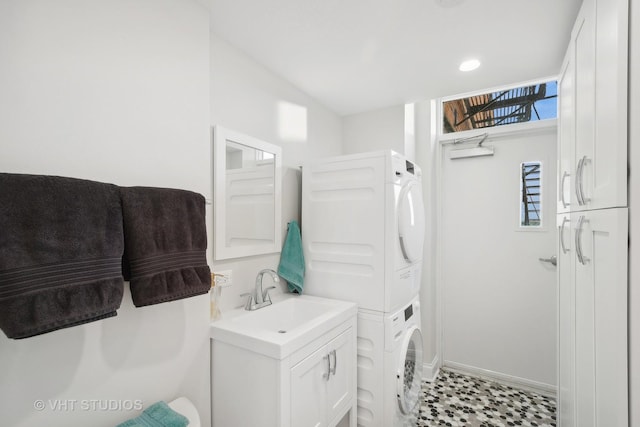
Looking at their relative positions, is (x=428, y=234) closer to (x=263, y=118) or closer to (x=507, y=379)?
(x=507, y=379)

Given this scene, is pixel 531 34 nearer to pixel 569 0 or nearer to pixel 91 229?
pixel 569 0

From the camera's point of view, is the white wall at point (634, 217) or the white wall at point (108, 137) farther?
the white wall at point (108, 137)

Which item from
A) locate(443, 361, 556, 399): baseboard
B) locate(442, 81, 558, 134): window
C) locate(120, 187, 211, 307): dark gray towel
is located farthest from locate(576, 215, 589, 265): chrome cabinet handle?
locate(443, 361, 556, 399): baseboard

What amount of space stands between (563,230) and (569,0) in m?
1.11

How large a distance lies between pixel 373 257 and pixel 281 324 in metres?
0.69

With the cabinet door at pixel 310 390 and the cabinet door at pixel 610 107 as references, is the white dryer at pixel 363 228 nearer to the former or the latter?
the cabinet door at pixel 310 390

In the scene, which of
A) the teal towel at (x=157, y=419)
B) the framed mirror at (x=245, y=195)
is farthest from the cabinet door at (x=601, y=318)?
the framed mirror at (x=245, y=195)

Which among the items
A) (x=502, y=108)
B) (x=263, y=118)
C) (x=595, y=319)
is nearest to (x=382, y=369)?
(x=595, y=319)

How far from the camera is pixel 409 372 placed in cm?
205

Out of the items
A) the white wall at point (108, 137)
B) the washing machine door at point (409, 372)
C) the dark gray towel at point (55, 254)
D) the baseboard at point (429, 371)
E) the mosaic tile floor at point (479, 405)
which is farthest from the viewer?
the baseboard at point (429, 371)

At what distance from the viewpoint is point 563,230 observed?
1597 mm

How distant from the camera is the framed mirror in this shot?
5.22ft

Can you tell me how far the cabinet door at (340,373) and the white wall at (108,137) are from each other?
0.61 m

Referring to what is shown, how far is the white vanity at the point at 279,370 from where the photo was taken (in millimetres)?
1221
